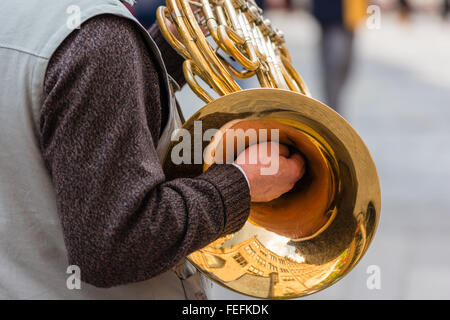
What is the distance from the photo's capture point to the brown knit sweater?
0.86 metres

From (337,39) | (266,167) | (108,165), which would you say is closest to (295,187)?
(266,167)

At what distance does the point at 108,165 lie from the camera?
33.8 inches

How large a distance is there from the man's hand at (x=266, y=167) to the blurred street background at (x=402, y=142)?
16 cm

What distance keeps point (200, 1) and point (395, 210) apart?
2.33 meters

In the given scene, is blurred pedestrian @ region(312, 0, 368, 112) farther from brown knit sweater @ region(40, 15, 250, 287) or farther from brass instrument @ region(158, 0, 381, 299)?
brown knit sweater @ region(40, 15, 250, 287)

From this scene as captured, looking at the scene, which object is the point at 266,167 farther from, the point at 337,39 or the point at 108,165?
the point at 337,39

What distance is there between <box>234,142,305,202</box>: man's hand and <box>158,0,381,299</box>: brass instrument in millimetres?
36

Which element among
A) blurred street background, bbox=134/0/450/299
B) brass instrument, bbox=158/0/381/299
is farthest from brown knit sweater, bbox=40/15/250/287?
blurred street background, bbox=134/0/450/299

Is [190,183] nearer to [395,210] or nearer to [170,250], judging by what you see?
[170,250]

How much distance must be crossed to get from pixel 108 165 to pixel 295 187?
19.8 inches

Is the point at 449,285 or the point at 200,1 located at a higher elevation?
the point at 200,1

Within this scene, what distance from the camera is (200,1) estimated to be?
1.29 meters

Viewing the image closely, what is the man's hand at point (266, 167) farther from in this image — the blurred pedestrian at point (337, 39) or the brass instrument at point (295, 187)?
the blurred pedestrian at point (337, 39)
